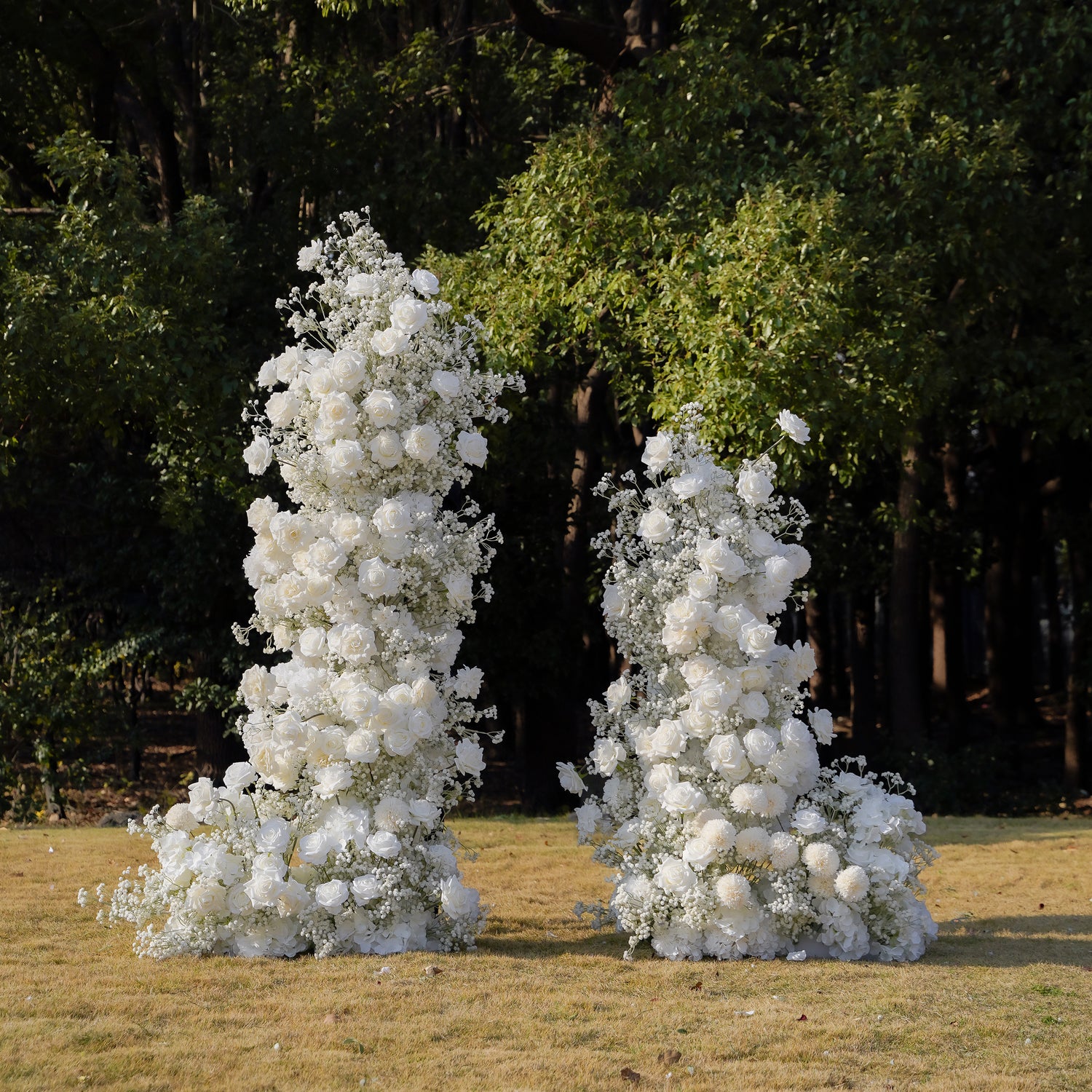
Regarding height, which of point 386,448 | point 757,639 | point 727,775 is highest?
point 386,448

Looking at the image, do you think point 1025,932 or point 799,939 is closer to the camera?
point 799,939

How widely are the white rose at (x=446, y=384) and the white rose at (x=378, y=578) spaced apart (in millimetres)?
956

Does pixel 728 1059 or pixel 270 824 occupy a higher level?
pixel 270 824

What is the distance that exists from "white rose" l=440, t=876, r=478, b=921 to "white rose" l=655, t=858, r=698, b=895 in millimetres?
957

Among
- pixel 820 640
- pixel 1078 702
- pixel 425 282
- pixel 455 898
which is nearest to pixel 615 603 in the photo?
pixel 455 898

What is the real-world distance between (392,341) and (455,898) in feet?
9.35

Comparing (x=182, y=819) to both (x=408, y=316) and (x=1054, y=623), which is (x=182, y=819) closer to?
(x=408, y=316)

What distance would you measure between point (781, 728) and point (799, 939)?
110cm

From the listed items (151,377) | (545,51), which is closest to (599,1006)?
(151,377)

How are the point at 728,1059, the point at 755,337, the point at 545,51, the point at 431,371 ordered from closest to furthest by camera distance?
the point at 728,1059 < the point at 431,371 < the point at 755,337 < the point at 545,51

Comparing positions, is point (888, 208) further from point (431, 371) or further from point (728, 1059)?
point (728, 1059)

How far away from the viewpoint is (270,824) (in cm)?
671

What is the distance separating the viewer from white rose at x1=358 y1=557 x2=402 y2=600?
6.83 meters

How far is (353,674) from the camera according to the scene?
688cm
